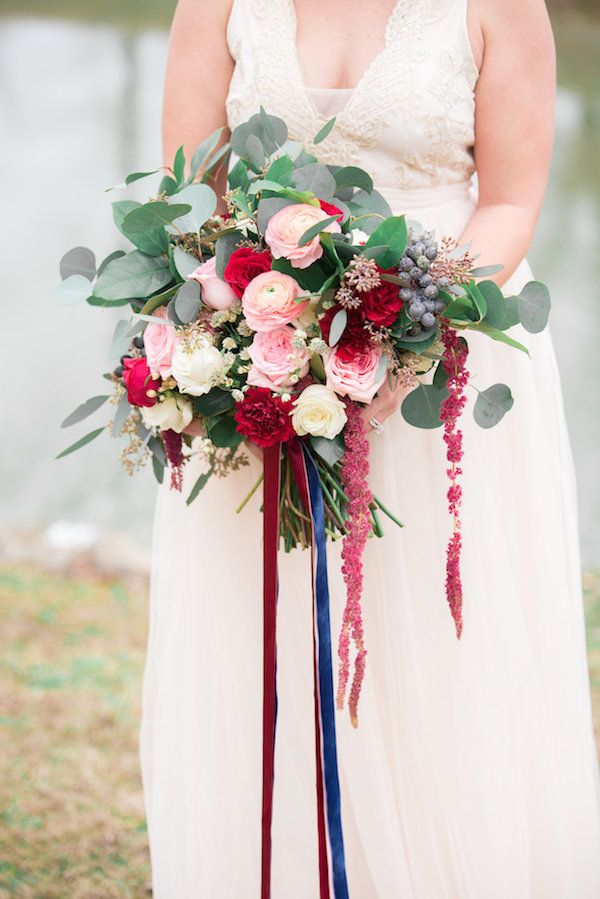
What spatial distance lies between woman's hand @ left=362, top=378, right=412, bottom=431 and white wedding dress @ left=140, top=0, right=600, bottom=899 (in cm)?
19

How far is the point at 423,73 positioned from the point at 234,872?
1.43 m

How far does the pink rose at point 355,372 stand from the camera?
1292mm

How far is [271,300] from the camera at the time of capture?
4.17ft

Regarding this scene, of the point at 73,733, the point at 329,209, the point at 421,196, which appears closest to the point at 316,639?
the point at 329,209

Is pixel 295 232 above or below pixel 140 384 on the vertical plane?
above

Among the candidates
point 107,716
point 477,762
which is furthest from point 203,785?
point 107,716

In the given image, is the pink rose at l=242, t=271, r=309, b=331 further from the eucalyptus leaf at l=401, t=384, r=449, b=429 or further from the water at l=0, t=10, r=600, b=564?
the water at l=0, t=10, r=600, b=564

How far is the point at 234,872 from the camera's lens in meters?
1.76

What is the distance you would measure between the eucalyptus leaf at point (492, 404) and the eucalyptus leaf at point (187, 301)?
0.42m

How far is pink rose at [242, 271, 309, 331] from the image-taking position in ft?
4.17

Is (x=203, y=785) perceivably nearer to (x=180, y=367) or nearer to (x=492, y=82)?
(x=180, y=367)

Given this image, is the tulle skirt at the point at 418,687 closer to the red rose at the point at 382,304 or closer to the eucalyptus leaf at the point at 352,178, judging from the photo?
the eucalyptus leaf at the point at 352,178

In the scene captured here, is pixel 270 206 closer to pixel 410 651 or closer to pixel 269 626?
pixel 269 626

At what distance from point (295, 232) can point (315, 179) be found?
0.44 feet
